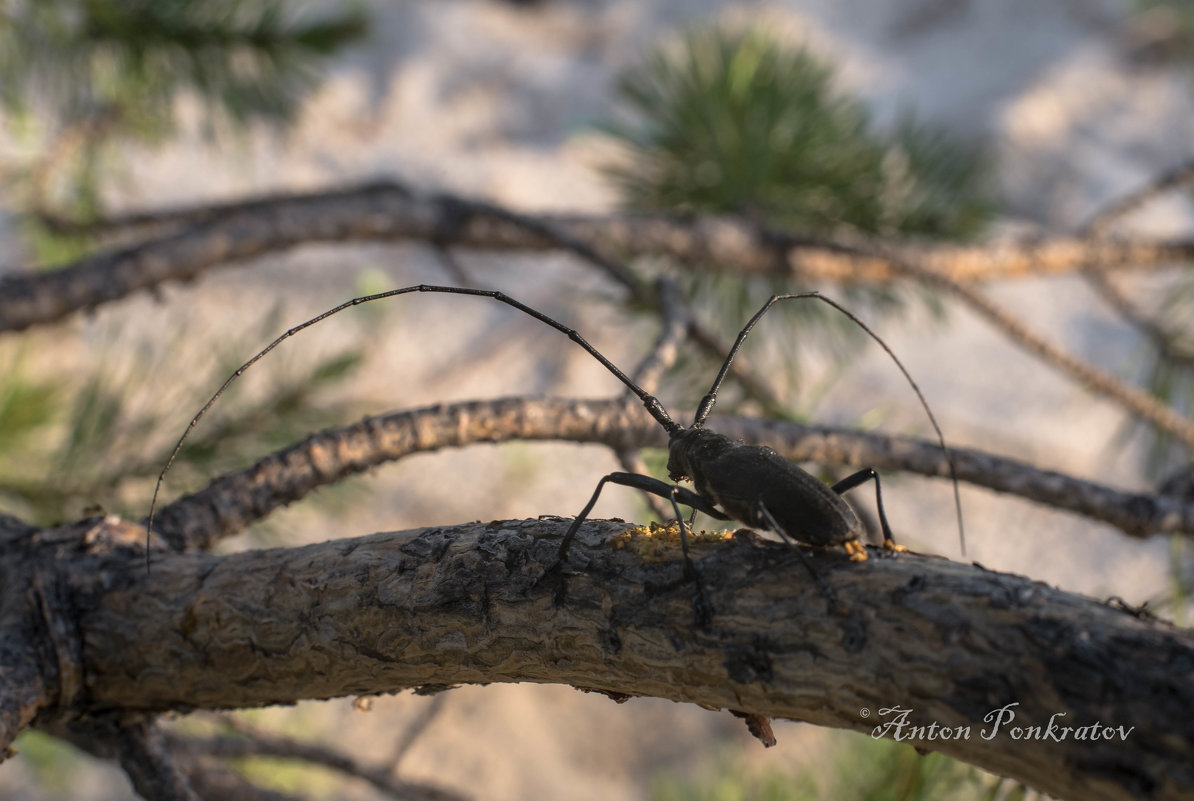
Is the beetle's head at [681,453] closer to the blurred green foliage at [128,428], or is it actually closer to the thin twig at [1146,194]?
the blurred green foliage at [128,428]

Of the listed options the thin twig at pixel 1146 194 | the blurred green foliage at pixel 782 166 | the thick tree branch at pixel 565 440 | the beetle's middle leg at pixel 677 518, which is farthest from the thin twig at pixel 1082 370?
the beetle's middle leg at pixel 677 518

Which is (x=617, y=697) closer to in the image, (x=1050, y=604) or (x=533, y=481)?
(x=1050, y=604)

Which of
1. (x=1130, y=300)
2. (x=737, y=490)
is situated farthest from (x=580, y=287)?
(x=737, y=490)

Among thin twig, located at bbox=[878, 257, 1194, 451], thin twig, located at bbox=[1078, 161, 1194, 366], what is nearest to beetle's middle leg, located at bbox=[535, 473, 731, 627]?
thin twig, located at bbox=[878, 257, 1194, 451]

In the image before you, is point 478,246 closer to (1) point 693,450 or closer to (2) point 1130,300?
(1) point 693,450

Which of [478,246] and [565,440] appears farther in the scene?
[478,246]

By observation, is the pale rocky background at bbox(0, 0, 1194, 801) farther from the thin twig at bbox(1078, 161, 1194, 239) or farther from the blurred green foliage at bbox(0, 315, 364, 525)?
the blurred green foliage at bbox(0, 315, 364, 525)
